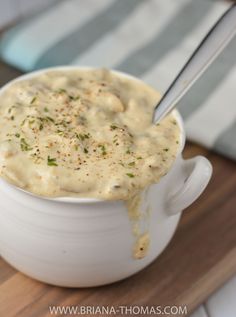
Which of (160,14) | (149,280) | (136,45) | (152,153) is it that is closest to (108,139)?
(152,153)

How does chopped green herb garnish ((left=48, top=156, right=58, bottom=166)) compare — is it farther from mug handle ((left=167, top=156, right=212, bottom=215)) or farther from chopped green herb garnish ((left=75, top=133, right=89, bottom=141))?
mug handle ((left=167, top=156, right=212, bottom=215))

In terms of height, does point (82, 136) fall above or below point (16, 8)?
above

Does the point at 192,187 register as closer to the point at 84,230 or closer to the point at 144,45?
the point at 84,230

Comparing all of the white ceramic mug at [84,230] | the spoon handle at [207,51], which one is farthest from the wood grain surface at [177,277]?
the spoon handle at [207,51]

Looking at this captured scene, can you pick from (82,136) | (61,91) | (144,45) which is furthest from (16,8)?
(82,136)

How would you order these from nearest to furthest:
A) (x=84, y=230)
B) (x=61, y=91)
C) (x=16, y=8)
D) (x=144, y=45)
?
(x=84, y=230) < (x=61, y=91) < (x=144, y=45) < (x=16, y=8)
